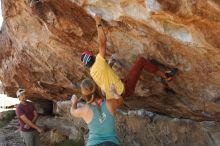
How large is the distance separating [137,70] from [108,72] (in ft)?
1.85

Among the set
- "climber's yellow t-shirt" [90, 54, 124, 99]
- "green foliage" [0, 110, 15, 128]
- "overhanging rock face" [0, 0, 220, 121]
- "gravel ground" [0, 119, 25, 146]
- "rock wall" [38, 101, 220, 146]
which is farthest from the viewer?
"green foliage" [0, 110, 15, 128]

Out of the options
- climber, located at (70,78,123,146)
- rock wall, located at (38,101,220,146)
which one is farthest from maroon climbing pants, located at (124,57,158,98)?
rock wall, located at (38,101,220,146)

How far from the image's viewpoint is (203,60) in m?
6.88

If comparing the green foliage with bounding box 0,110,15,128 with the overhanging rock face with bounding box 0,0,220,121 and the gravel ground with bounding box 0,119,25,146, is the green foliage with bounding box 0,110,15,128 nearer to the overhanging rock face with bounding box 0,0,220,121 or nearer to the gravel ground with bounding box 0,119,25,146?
the gravel ground with bounding box 0,119,25,146

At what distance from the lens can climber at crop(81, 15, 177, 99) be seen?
726cm

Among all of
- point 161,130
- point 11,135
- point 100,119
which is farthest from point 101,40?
point 11,135

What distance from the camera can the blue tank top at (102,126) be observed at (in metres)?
6.30

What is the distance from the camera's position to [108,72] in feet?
24.2

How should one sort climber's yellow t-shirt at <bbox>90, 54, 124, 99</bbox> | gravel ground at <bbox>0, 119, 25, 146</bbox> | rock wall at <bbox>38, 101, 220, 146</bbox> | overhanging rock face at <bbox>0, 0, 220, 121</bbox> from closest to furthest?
overhanging rock face at <bbox>0, 0, 220, 121</bbox> < climber's yellow t-shirt at <bbox>90, 54, 124, 99</bbox> < rock wall at <bbox>38, 101, 220, 146</bbox> < gravel ground at <bbox>0, 119, 25, 146</bbox>

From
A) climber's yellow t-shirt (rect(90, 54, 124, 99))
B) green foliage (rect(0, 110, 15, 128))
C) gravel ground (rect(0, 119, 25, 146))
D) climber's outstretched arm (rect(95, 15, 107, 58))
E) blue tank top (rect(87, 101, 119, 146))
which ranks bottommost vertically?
gravel ground (rect(0, 119, 25, 146))

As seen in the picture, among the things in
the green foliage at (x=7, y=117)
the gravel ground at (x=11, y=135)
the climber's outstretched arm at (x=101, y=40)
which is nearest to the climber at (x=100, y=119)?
the climber's outstretched arm at (x=101, y=40)

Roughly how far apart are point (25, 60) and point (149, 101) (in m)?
3.79

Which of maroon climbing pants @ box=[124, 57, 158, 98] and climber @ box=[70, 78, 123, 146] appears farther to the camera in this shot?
maroon climbing pants @ box=[124, 57, 158, 98]

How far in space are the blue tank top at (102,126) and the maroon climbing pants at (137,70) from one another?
4.68 ft
